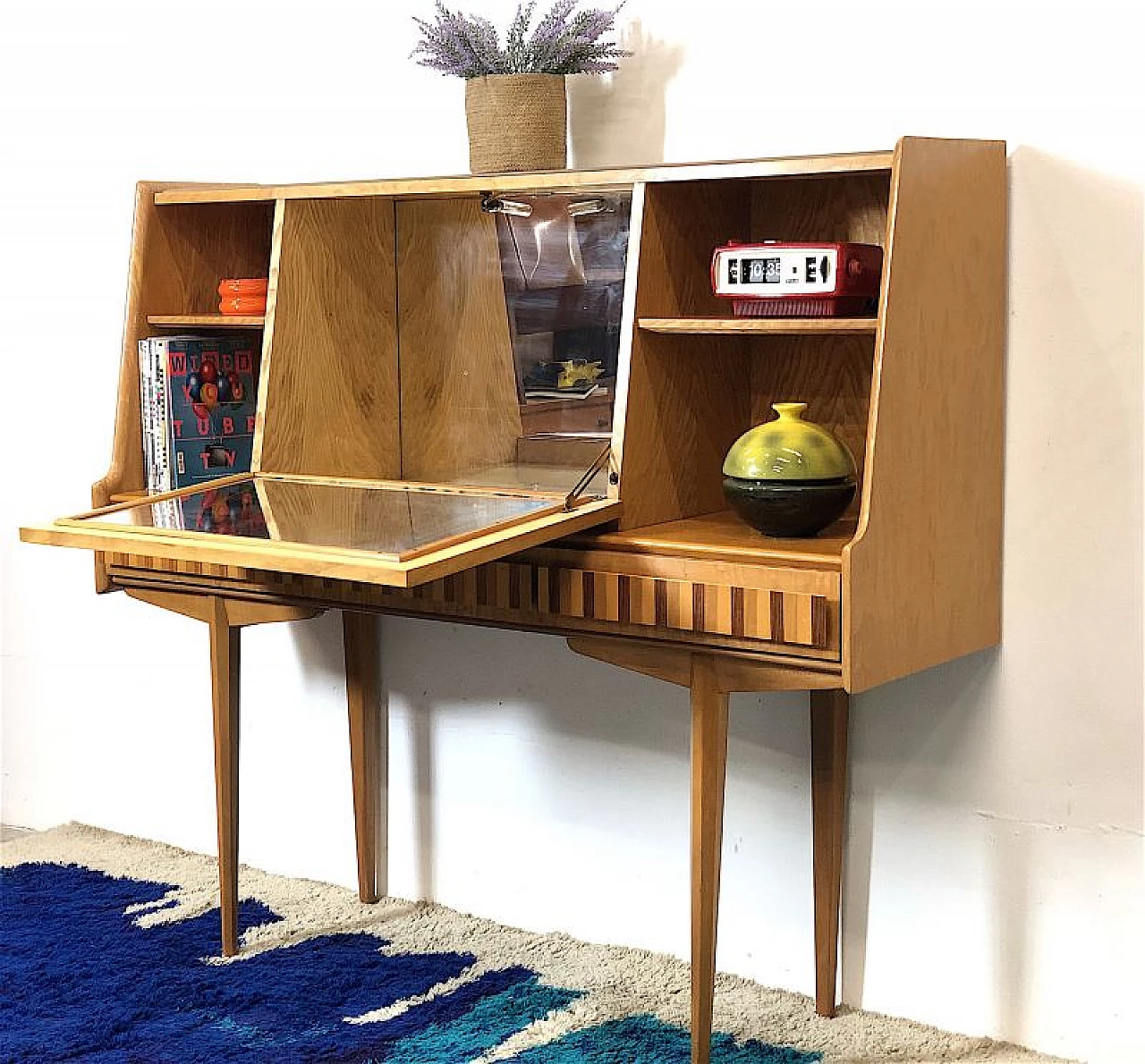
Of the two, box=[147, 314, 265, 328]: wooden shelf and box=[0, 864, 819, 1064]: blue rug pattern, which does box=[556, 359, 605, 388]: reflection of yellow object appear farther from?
box=[0, 864, 819, 1064]: blue rug pattern

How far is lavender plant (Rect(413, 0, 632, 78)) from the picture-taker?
2.69m

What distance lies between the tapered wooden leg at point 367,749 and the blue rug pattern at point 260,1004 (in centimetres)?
22

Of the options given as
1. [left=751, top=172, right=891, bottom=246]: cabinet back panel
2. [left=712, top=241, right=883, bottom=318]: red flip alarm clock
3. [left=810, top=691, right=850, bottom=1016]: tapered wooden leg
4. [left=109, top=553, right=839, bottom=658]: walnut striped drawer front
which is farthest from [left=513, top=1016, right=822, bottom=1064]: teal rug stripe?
[left=751, top=172, right=891, bottom=246]: cabinet back panel

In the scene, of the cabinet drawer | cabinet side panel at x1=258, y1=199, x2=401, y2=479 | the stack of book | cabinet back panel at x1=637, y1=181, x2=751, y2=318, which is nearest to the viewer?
the cabinet drawer

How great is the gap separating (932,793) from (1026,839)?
17 cm

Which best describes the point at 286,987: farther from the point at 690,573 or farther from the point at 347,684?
the point at 690,573

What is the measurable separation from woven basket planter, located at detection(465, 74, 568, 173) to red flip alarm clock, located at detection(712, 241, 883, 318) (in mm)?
459

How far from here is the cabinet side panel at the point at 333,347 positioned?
2.84 meters

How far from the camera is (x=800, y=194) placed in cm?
263

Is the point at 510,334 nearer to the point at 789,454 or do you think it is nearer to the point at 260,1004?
the point at 789,454

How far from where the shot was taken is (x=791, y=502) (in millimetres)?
2332

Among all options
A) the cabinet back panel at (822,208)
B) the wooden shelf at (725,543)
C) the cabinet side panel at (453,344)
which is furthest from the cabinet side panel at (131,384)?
the cabinet back panel at (822,208)

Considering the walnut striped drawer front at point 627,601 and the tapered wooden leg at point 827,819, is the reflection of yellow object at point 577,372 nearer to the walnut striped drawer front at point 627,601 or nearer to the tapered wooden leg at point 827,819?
the walnut striped drawer front at point 627,601

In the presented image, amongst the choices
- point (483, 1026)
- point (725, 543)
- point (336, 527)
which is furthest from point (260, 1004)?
point (725, 543)
